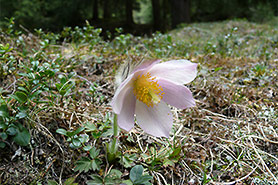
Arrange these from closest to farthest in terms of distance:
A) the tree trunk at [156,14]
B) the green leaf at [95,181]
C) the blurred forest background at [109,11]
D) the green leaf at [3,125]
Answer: the green leaf at [95,181] < the green leaf at [3,125] < the blurred forest background at [109,11] < the tree trunk at [156,14]

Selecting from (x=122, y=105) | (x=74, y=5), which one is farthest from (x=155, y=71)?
(x=74, y=5)

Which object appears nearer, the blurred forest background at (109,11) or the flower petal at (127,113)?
the flower petal at (127,113)

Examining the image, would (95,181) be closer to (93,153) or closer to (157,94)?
(93,153)

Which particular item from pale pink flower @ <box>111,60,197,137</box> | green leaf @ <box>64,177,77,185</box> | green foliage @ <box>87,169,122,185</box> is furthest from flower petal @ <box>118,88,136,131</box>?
green leaf @ <box>64,177,77,185</box>

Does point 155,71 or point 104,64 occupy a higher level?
point 155,71

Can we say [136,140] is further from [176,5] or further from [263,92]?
[176,5]

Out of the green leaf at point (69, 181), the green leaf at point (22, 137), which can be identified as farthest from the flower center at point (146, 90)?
the green leaf at point (22, 137)

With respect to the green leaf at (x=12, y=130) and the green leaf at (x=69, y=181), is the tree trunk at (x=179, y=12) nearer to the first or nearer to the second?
the green leaf at (x=12, y=130)
